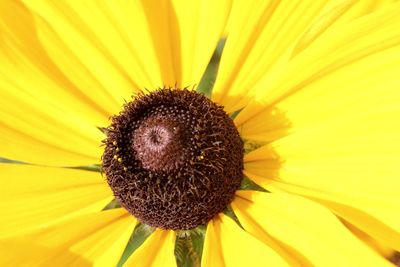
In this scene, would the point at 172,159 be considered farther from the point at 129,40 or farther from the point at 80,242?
the point at 129,40

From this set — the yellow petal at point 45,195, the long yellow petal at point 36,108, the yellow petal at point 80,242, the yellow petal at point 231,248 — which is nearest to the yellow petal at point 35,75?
the long yellow petal at point 36,108

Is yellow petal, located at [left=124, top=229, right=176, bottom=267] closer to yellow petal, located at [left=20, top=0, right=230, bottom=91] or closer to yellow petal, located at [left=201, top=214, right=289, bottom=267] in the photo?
yellow petal, located at [left=201, top=214, right=289, bottom=267]

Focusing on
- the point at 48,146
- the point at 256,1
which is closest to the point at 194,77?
the point at 256,1

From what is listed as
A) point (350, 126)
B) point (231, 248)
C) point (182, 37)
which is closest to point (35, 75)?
point (182, 37)

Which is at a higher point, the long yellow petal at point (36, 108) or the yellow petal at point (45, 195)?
the long yellow petal at point (36, 108)

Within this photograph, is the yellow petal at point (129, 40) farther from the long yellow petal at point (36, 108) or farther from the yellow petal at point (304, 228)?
the yellow petal at point (304, 228)

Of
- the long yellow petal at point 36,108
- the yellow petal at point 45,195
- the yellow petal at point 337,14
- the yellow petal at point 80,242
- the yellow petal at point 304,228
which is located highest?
the long yellow petal at point 36,108
